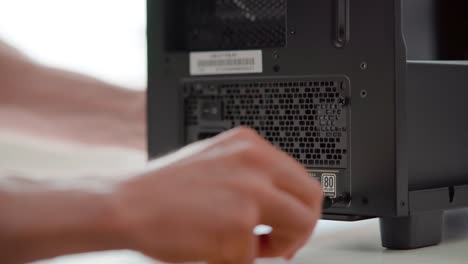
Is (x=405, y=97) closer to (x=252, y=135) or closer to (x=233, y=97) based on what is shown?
(x=233, y=97)

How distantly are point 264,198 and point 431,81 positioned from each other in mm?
413

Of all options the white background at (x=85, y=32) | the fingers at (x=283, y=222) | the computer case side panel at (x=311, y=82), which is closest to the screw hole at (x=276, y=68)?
the computer case side panel at (x=311, y=82)

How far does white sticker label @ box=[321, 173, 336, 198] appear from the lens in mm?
826

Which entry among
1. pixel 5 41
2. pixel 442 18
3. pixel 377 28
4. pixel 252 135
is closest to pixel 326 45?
pixel 377 28

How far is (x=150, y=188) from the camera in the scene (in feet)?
1.47

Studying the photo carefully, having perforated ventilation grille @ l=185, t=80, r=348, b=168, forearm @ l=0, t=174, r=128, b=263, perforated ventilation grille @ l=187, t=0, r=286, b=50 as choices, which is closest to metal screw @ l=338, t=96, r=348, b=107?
perforated ventilation grille @ l=185, t=80, r=348, b=168

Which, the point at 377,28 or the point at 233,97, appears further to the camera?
the point at 233,97

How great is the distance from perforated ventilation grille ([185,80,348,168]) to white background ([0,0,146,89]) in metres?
0.57

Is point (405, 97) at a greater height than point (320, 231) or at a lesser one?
greater

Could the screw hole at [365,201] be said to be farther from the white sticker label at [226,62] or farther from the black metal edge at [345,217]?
the white sticker label at [226,62]

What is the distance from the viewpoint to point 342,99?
82 cm

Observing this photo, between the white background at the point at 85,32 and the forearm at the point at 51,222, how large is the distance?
1055 millimetres

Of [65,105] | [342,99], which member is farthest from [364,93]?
[65,105]

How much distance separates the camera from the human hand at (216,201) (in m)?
0.44
